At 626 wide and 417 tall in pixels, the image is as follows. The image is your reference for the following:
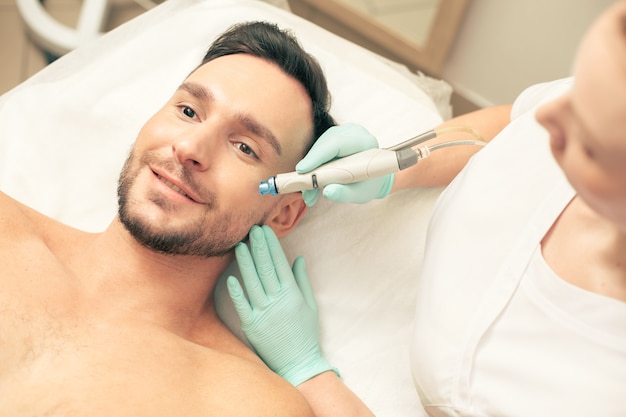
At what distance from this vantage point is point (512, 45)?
2.00 metres

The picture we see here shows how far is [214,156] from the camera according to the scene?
122 cm

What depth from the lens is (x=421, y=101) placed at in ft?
5.56

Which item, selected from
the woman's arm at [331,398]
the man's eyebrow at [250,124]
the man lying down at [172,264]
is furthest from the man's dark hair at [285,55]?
the woman's arm at [331,398]

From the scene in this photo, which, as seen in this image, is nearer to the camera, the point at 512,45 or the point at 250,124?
the point at 250,124

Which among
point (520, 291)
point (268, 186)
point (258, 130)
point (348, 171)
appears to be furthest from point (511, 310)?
point (258, 130)

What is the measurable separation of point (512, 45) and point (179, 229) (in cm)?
143

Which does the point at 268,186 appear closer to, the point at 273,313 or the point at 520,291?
the point at 273,313

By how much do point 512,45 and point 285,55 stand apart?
3.35 ft

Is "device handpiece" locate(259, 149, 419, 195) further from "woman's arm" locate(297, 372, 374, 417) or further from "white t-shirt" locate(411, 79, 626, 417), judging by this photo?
"woman's arm" locate(297, 372, 374, 417)

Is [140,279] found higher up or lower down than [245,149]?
lower down

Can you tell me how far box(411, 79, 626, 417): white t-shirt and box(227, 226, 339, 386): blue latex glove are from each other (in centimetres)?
30

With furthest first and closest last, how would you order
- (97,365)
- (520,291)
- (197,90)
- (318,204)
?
(318,204) → (197,90) → (97,365) → (520,291)

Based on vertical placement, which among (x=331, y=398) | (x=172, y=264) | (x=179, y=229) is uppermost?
(x=179, y=229)

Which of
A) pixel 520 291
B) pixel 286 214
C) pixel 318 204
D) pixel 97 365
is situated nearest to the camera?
pixel 520 291
